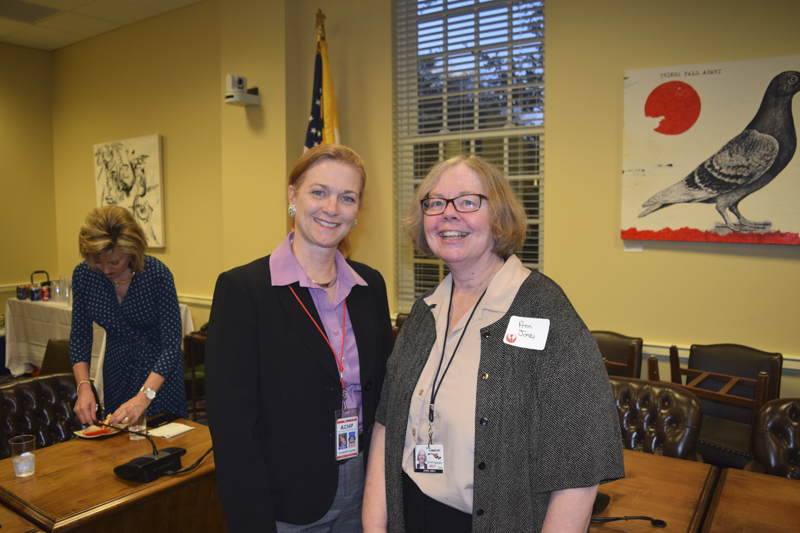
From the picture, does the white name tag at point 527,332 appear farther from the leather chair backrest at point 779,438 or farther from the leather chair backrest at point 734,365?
the leather chair backrest at point 734,365

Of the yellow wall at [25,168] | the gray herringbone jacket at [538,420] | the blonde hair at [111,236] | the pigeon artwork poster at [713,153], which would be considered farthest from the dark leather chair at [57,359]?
the yellow wall at [25,168]

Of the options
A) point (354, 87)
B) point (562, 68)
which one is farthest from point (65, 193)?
point (562, 68)

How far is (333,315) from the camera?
151 cm

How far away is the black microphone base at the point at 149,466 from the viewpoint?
1.79m

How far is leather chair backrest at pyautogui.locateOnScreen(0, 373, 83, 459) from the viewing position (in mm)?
2264

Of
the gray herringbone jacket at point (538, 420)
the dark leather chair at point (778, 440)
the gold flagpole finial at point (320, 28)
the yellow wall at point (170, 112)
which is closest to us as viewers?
the gray herringbone jacket at point (538, 420)

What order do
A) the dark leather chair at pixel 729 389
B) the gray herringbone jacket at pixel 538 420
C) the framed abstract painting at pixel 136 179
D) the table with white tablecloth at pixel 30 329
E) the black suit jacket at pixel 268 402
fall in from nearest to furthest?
the gray herringbone jacket at pixel 538 420 → the black suit jacket at pixel 268 402 → the dark leather chair at pixel 729 389 → the table with white tablecloth at pixel 30 329 → the framed abstract painting at pixel 136 179

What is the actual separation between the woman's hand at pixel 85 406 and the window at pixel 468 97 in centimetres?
227

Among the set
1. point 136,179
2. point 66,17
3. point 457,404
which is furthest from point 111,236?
point 66,17

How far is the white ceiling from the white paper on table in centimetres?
507

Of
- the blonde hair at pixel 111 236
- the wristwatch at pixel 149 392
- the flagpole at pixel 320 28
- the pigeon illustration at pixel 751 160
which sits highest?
the flagpole at pixel 320 28

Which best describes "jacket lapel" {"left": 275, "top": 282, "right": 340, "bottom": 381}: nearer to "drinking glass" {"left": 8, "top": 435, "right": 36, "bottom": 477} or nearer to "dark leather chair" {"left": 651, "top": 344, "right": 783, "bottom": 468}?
"drinking glass" {"left": 8, "top": 435, "right": 36, "bottom": 477}

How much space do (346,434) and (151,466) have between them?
803mm

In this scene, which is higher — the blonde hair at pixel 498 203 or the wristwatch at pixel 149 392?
the blonde hair at pixel 498 203
